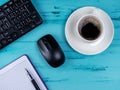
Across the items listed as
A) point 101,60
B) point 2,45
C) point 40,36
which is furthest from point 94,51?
point 2,45

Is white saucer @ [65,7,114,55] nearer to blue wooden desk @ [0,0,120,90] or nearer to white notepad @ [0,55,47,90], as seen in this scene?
blue wooden desk @ [0,0,120,90]

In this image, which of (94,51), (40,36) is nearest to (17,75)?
(40,36)

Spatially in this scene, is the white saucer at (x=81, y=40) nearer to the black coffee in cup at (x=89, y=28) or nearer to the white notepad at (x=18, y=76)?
the black coffee in cup at (x=89, y=28)

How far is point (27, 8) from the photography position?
3.09 ft

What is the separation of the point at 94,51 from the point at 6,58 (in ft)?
0.85

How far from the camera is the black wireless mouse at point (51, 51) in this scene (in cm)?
89

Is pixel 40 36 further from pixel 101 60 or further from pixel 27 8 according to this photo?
pixel 101 60

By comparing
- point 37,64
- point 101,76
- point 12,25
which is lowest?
point 101,76

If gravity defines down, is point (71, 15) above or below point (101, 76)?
above

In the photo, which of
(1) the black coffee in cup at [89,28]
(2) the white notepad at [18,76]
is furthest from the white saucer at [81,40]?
(2) the white notepad at [18,76]

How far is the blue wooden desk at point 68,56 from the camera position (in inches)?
36.0

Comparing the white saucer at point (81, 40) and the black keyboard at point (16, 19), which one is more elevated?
the black keyboard at point (16, 19)

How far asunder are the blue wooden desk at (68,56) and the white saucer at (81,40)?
0.02 meters

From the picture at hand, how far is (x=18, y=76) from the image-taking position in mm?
915
